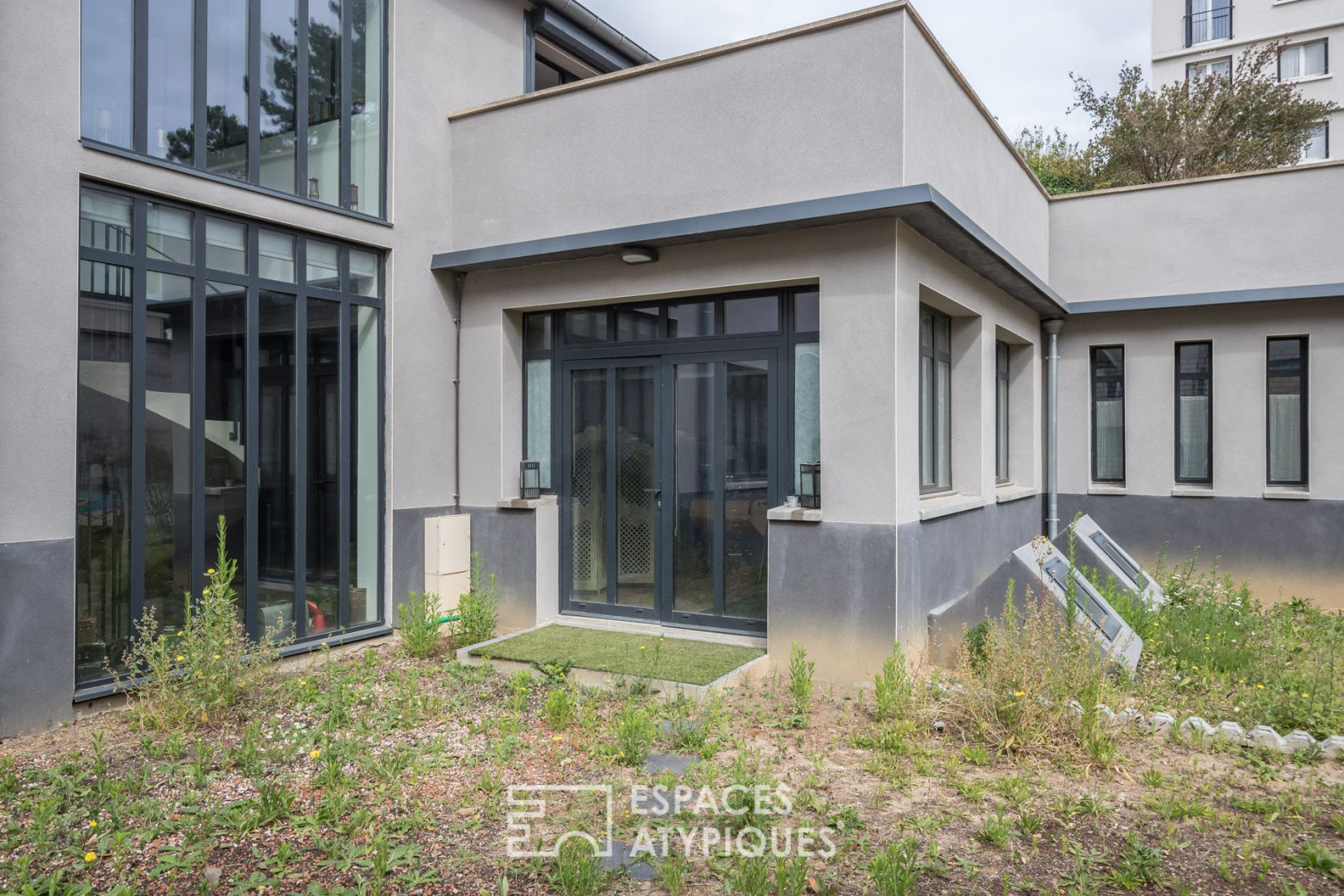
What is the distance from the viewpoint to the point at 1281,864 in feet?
11.6

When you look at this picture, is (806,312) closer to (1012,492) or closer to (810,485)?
(810,485)

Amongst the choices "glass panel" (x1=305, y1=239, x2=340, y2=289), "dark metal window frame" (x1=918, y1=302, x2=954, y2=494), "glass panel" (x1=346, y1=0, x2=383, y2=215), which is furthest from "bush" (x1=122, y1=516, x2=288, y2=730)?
"dark metal window frame" (x1=918, y1=302, x2=954, y2=494)

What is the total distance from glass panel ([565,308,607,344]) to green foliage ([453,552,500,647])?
2.19 m

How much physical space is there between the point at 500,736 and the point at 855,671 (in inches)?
101

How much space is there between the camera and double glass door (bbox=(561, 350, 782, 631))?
702 centimetres

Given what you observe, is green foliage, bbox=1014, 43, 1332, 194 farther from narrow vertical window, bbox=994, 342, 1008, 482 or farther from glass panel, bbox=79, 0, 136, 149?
glass panel, bbox=79, 0, 136, 149

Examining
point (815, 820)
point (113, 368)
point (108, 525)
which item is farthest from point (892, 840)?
point (113, 368)

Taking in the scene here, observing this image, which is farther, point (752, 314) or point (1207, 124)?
point (1207, 124)

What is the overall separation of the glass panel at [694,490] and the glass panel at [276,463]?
3.04 metres

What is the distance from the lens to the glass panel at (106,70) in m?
5.35

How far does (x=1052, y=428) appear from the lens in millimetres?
10031

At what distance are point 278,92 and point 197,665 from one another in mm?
4226

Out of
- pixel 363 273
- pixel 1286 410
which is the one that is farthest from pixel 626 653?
pixel 1286 410

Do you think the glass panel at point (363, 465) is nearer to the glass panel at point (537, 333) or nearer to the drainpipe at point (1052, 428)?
the glass panel at point (537, 333)
